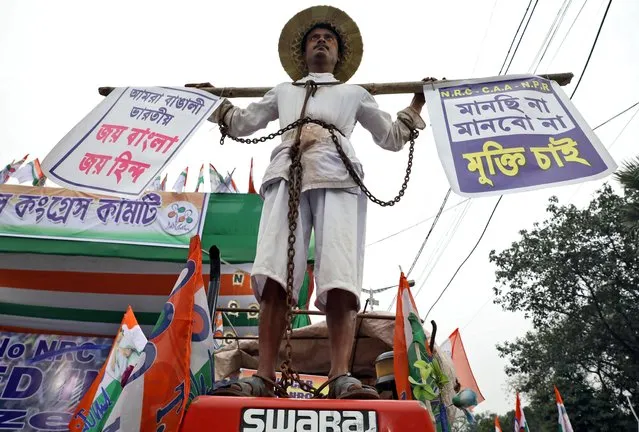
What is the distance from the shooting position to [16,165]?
807 cm

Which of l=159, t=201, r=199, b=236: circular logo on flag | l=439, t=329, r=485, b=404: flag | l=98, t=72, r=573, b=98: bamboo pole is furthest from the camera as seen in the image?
l=439, t=329, r=485, b=404: flag

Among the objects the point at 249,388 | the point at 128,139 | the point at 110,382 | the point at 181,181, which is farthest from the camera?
the point at 181,181

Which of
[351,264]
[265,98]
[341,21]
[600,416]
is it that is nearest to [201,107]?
[265,98]

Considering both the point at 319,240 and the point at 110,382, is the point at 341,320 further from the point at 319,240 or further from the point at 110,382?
the point at 110,382

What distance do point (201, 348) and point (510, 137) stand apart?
2076mm

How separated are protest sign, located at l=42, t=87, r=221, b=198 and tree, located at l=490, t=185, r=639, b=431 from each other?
1914 centimetres

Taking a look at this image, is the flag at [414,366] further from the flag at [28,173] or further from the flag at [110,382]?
the flag at [28,173]

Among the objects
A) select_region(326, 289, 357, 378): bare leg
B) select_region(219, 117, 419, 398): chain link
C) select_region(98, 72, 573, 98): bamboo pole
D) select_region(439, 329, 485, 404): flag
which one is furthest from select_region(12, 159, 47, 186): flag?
select_region(326, 289, 357, 378): bare leg

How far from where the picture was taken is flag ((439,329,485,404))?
7090mm

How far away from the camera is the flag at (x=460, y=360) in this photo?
7.09 meters

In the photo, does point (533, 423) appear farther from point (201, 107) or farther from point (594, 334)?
point (201, 107)

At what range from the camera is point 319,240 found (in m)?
2.24

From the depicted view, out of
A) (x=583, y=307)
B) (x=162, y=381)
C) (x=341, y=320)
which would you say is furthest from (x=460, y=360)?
(x=583, y=307)

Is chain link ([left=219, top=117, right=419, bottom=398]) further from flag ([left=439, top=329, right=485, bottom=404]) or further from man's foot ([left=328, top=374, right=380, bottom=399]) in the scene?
flag ([left=439, top=329, right=485, bottom=404])
